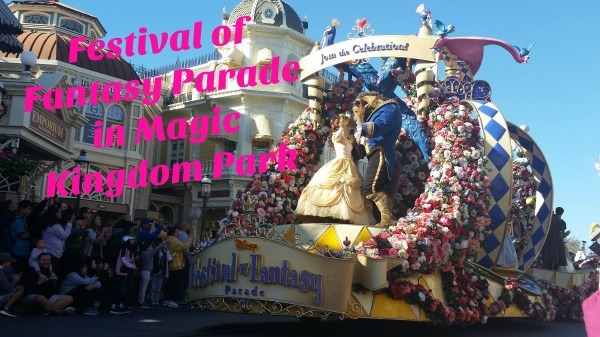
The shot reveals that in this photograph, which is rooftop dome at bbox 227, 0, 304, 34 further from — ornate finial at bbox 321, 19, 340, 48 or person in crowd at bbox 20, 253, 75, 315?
person in crowd at bbox 20, 253, 75, 315

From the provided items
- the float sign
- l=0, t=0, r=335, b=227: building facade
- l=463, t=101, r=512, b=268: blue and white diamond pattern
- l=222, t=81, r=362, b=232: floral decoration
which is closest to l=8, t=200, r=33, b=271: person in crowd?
l=222, t=81, r=362, b=232: floral decoration

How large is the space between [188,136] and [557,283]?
26.1 metres

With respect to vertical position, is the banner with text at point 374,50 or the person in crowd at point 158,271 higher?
the banner with text at point 374,50

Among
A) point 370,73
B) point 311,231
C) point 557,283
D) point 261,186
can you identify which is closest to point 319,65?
point 370,73

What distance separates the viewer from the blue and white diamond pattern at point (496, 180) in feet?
35.0

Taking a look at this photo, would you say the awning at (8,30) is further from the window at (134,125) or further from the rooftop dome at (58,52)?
the window at (134,125)

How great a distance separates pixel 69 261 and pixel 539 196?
8.76 meters

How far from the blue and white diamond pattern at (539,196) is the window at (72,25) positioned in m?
25.2

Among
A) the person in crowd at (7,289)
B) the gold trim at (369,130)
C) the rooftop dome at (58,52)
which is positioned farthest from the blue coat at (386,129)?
the rooftop dome at (58,52)

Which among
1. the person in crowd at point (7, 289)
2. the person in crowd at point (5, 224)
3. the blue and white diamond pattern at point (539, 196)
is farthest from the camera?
the blue and white diamond pattern at point (539, 196)

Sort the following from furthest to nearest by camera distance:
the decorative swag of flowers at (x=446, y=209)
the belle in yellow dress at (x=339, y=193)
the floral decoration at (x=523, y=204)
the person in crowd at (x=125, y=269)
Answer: the floral decoration at (x=523, y=204), the person in crowd at (x=125, y=269), the belle in yellow dress at (x=339, y=193), the decorative swag of flowers at (x=446, y=209)

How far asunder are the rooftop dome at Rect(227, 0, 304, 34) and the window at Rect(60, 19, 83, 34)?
812 centimetres

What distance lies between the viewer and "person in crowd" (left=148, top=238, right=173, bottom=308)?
43.6 feet

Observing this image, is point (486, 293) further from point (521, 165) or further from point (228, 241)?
point (521, 165)
